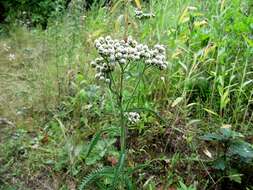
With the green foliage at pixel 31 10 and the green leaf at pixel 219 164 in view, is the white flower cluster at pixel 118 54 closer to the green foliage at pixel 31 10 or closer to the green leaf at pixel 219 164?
the green leaf at pixel 219 164

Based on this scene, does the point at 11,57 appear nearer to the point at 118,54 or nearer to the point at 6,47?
the point at 6,47

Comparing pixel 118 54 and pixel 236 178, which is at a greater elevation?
pixel 118 54

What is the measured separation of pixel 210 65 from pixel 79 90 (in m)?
0.91

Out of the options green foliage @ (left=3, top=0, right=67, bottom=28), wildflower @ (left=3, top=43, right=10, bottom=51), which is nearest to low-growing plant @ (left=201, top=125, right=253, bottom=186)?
wildflower @ (left=3, top=43, right=10, bottom=51)

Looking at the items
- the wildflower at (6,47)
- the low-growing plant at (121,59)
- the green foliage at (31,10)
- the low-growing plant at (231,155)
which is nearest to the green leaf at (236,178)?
the low-growing plant at (231,155)

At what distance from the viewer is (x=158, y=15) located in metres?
3.26

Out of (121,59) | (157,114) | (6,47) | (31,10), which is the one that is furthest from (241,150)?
(31,10)

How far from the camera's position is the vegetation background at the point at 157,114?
7.65 feet

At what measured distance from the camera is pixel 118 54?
6.09 ft

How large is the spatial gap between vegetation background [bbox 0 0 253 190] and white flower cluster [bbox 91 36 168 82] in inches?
9.6

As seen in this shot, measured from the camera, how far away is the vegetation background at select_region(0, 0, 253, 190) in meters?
2.33

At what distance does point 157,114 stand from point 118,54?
1.04 feet

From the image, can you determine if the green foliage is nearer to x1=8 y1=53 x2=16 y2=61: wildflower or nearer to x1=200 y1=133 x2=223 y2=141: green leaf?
x1=8 y1=53 x2=16 y2=61: wildflower

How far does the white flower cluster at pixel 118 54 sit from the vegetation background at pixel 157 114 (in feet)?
0.80
